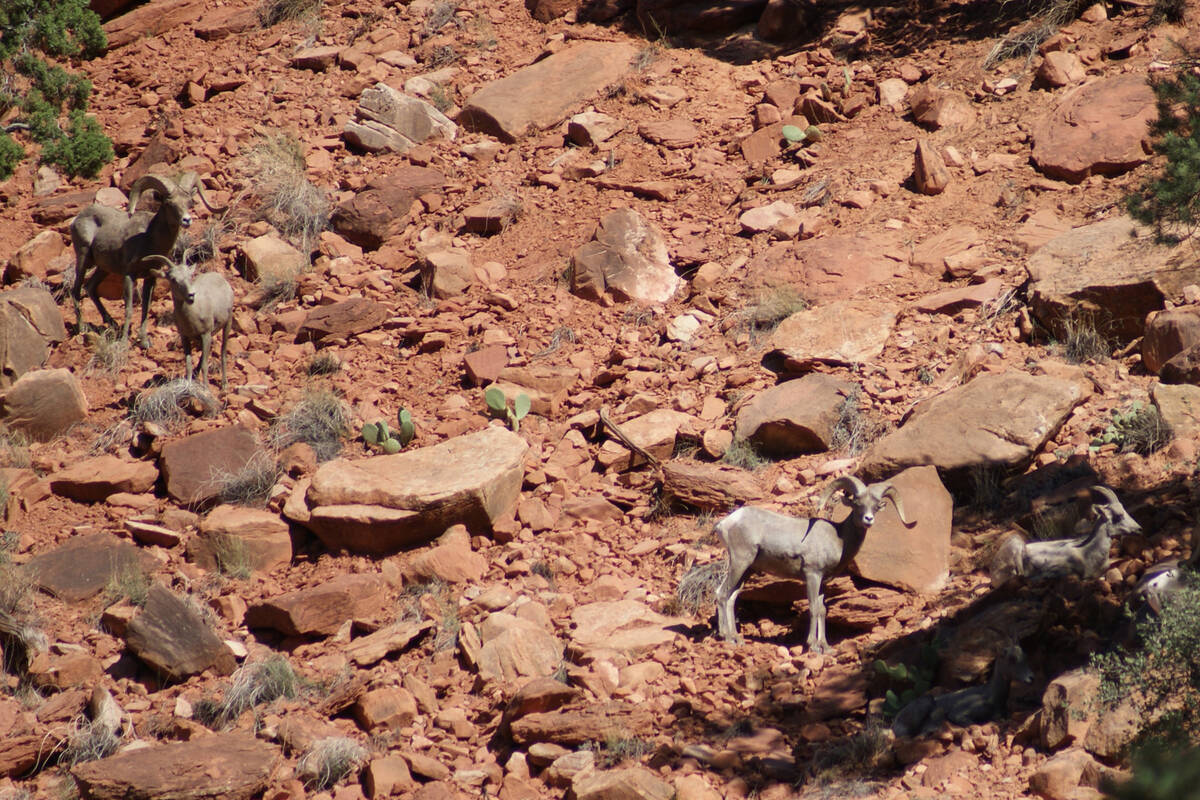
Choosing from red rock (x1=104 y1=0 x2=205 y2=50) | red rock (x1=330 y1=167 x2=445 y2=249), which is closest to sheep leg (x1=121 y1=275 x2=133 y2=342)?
red rock (x1=330 y1=167 x2=445 y2=249)

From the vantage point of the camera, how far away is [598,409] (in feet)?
31.1

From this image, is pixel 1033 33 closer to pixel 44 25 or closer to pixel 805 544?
pixel 805 544

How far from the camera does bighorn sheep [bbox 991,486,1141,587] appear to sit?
5.92 m

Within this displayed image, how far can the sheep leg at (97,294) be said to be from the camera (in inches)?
447

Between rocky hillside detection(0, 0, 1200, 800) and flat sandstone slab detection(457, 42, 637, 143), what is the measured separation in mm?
50

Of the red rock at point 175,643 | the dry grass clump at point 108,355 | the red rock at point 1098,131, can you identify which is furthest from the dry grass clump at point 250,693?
the red rock at point 1098,131

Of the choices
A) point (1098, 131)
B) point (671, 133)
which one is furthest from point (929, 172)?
point (671, 133)

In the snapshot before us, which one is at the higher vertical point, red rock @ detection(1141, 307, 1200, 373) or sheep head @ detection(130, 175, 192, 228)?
sheep head @ detection(130, 175, 192, 228)

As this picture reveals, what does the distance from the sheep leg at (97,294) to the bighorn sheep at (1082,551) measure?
348 inches

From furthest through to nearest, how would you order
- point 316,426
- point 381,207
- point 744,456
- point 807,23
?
point 807,23, point 381,207, point 316,426, point 744,456

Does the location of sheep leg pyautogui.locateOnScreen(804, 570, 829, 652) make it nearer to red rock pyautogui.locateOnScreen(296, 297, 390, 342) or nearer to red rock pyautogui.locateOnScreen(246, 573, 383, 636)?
red rock pyautogui.locateOnScreen(246, 573, 383, 636)

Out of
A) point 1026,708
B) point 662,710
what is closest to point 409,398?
point 662,710

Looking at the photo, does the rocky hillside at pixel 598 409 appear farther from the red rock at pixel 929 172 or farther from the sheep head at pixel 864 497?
the sheep head at pixel 864 497

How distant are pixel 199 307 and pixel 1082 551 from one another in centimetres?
717
